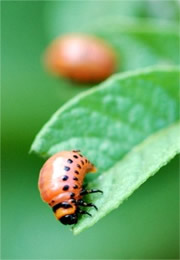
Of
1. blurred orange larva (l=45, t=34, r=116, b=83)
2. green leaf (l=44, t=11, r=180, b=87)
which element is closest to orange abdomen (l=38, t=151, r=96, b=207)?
green leaf (l=44, t=11, r=180, b=87)

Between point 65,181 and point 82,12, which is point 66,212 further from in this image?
point 82,12

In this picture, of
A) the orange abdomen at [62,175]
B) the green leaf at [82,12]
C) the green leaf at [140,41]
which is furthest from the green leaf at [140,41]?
the orange abdomen at [62,175]

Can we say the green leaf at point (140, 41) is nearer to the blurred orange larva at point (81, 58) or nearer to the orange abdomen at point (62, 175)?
the blurred orange larva at point (81, 58)

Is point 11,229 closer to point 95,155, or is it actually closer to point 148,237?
point 148,237

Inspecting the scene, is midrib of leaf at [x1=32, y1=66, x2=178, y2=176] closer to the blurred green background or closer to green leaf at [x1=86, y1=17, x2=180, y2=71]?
green leaf at [x1=86, y1=17, x2=180, y2=71]

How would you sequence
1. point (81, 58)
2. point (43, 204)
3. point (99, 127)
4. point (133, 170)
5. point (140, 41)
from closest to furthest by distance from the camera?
point (133, 170) → point (99, 127) → point (140, 41) → point (43, 204) → point (81, 58)

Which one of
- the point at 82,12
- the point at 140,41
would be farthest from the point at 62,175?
the point at 82,12
